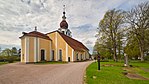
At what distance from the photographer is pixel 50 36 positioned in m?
42.1

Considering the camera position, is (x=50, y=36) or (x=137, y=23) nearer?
(x=137, y=23)

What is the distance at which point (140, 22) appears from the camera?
3316 cm

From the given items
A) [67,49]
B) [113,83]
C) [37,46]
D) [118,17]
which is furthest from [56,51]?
[113,83]

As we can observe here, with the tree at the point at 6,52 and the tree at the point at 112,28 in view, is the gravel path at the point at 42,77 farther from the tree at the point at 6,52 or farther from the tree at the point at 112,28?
the tree at the point at 6,52

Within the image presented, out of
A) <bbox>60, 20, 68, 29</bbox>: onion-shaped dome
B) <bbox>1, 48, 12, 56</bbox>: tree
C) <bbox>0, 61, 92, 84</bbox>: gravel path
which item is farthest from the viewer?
<bbox>1, 48, 12, 56</bbox>: tree

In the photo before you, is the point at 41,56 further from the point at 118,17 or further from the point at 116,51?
the point at 118,17

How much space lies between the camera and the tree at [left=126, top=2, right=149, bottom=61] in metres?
32.3

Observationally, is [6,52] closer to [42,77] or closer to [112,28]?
[112,28]

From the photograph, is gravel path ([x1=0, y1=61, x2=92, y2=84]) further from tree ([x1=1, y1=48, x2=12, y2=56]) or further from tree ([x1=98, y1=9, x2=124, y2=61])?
tree ([x1=1, y1=48, x2=12, y2=56])

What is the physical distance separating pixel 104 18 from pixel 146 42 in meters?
10.1

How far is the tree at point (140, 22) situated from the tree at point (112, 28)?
78.3 inches

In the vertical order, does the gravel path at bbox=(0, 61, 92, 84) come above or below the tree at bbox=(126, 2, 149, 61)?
below

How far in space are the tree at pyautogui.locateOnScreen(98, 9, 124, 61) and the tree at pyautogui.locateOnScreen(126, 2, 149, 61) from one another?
6.53 ft

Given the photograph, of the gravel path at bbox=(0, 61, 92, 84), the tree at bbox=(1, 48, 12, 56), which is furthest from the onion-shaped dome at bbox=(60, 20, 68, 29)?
the gravel path at bbox=(0, 61, 92, 84)
